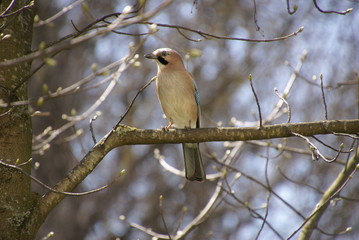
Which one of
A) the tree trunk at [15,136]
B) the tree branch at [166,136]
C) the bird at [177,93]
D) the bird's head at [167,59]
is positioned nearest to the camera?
the tree trunk at [15,136]

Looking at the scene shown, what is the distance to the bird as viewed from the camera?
515cm

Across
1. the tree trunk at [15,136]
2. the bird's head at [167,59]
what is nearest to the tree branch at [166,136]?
the tree trunk at [15,136]

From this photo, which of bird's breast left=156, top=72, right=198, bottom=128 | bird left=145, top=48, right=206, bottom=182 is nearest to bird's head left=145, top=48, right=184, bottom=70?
bird left=145, top=48, right=206, bottom=182

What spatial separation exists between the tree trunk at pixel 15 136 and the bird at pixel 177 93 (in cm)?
186

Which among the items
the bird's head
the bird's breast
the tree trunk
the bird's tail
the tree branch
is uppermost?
the tree trunk

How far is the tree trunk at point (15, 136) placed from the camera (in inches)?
118

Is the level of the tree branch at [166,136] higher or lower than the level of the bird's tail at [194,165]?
higher

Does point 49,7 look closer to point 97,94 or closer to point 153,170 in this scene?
point 97,94

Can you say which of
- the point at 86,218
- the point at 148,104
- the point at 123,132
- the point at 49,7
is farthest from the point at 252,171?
the point at 123,132

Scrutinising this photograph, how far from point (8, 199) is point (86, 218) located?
7.32 meters

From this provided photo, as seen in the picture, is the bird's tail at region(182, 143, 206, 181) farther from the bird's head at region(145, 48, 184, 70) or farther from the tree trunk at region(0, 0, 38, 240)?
the tree trunk at region(0, 0, 38, 240)

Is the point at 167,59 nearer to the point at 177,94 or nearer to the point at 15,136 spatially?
the point at 177,94

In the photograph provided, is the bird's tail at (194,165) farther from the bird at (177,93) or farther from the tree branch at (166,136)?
the tree branch at (166,136)

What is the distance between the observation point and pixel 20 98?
3.32 metres
